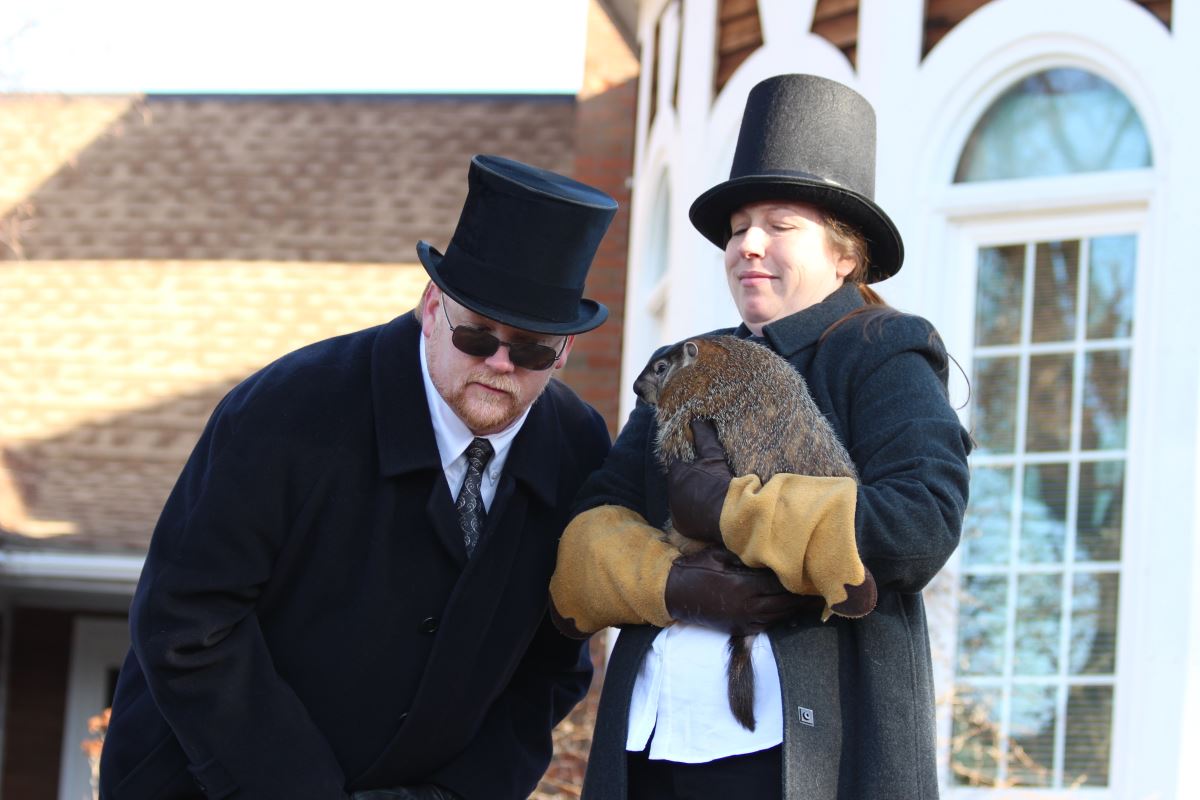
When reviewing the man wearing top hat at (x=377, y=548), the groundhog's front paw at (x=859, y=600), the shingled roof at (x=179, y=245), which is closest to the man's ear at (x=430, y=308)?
the man wearing top hat at (x=377, y=548)

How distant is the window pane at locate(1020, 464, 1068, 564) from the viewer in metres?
6.67

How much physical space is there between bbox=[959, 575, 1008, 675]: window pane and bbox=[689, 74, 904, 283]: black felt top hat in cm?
354

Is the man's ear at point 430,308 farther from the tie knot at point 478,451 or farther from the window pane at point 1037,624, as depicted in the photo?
the window pane at point 1037,624

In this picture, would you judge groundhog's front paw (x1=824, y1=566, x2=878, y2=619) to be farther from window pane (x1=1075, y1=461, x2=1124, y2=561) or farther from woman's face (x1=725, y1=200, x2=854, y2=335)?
window pane (x1=1075, y1=461, x2=1124, y2=561)

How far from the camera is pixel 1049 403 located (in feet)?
22.3

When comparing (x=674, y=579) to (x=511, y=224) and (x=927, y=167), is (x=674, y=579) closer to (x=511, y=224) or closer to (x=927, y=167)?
(x=511, y=224)

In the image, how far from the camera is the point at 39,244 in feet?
41.2

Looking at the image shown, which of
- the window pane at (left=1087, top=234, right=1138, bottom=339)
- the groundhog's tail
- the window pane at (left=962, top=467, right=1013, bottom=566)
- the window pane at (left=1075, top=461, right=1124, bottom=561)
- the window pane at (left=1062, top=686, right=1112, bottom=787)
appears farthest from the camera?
the window pane at (left=962, top=467, right=1013, bottom=566)

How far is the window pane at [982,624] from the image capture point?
677cm

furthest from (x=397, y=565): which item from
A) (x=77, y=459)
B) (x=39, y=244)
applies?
(x=39, y=244)

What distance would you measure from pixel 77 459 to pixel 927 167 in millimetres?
7069

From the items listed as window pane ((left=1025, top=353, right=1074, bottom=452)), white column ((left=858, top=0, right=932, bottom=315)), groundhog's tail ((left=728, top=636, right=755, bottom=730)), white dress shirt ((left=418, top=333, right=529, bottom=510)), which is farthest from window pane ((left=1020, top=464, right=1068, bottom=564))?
groundhog's tail ((left=728, top=636, right=755, bottom=730))

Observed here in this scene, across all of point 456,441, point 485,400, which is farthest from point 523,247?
point 456,441

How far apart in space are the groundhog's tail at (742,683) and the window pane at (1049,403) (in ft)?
13.0
